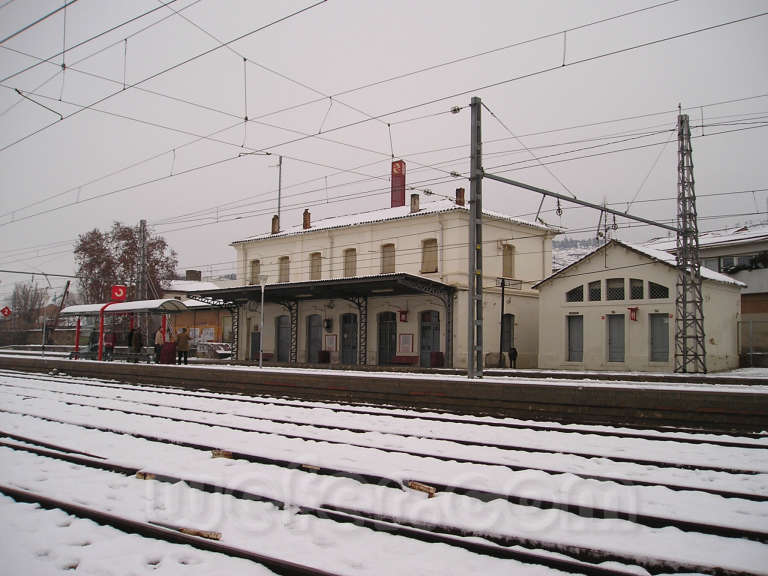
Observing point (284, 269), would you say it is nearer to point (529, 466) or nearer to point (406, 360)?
point (406, 360)

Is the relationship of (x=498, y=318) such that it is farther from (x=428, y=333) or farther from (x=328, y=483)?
(x=328, y=483)

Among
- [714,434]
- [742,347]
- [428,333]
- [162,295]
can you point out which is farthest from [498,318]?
[162,295]

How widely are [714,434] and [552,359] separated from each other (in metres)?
18.5

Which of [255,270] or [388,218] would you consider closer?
[388,218]

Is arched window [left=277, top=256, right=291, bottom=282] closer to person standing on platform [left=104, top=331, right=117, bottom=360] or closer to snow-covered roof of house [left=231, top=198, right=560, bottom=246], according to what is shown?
snow-covered roof of house [left=231, top=198, right=560, bottom=246]

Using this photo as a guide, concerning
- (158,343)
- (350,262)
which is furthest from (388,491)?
(350,262)

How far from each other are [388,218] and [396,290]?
446 cm

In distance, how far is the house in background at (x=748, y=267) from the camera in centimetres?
3111

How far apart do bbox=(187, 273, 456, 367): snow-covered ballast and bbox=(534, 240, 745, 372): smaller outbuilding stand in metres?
4.94

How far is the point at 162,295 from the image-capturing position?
52.5 meters

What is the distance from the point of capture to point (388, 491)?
6234 mm

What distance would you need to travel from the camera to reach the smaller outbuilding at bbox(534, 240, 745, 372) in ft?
82.4

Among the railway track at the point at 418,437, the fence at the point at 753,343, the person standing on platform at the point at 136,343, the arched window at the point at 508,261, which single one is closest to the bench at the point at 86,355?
the person standing on platform at the point at 136,343

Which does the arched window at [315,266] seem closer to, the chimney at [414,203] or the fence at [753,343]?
the chimney at [414,203]
